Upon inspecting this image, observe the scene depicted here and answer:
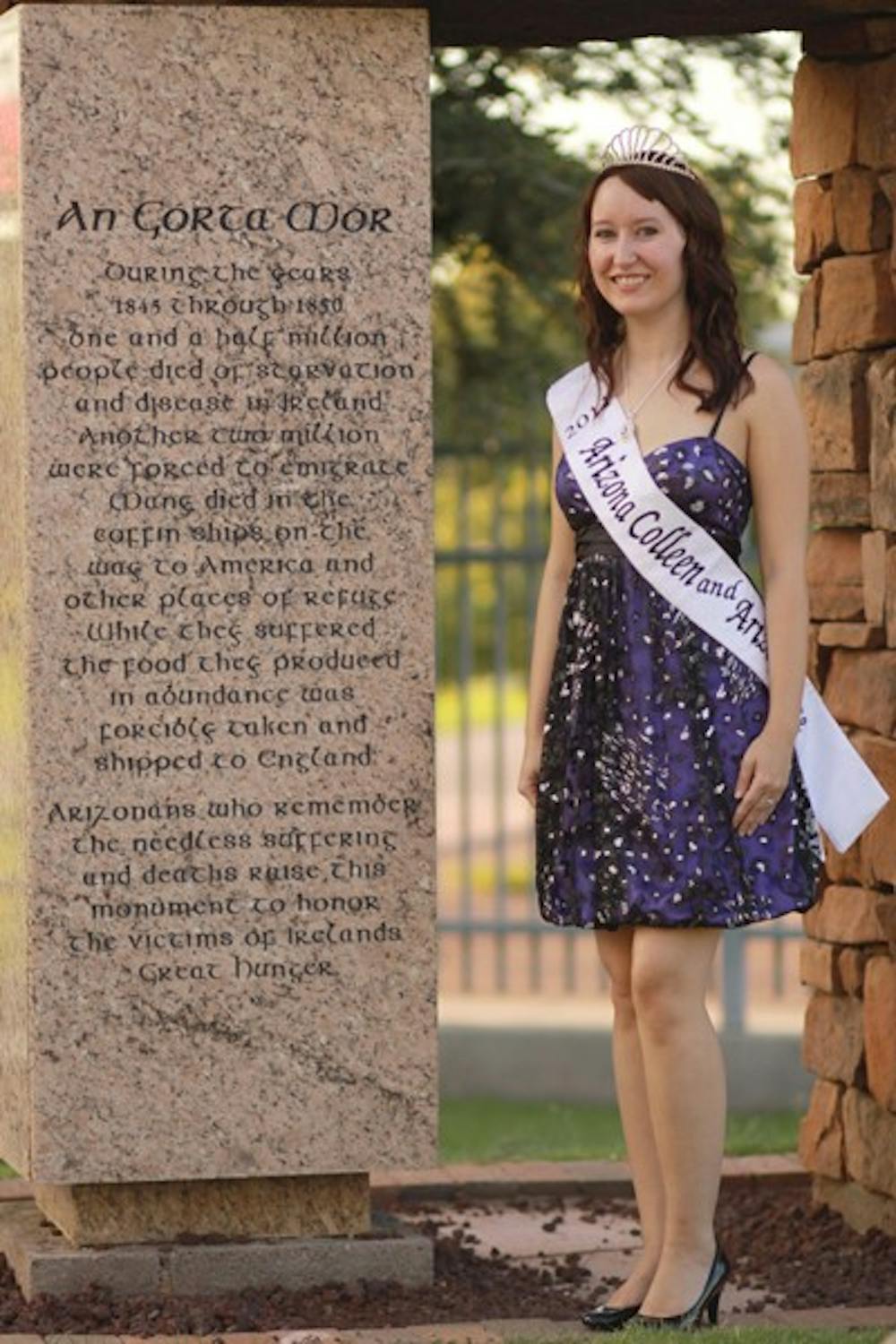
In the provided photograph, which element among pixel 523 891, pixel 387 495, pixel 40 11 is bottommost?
pixel 523 891

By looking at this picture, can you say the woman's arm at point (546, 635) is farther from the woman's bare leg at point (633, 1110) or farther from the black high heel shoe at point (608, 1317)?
the black high heel shoe at point (608, 1317)

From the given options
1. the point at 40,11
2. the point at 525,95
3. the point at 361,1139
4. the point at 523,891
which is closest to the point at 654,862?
the point at 361,1139

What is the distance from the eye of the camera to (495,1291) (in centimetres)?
644

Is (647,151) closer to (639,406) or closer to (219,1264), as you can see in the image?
(639,406)

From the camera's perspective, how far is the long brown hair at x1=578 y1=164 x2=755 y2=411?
229 inches

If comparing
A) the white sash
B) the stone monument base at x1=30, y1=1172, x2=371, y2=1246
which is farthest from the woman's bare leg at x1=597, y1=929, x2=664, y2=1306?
the stone monument base at x1=30, y1=1172, x2=371, y2=1246

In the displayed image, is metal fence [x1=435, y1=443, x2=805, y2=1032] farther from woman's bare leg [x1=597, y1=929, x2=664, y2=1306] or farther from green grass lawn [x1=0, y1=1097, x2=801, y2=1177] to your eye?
woman's bare leg [x1=597, y1=929, x2=664, y2=1306]

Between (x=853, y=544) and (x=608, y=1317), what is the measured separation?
6.57 ft

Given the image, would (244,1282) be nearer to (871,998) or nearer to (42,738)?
(42,738)

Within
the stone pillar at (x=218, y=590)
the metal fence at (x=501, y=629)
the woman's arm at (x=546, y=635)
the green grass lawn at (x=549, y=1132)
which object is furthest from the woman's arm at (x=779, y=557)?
the metal fence at (x=501, y=629)

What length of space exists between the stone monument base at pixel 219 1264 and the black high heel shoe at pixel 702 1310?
0.66 m

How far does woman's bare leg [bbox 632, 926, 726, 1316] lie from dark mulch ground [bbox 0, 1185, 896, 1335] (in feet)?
1.28

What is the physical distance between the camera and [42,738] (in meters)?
6.09

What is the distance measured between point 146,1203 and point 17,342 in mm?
1656
